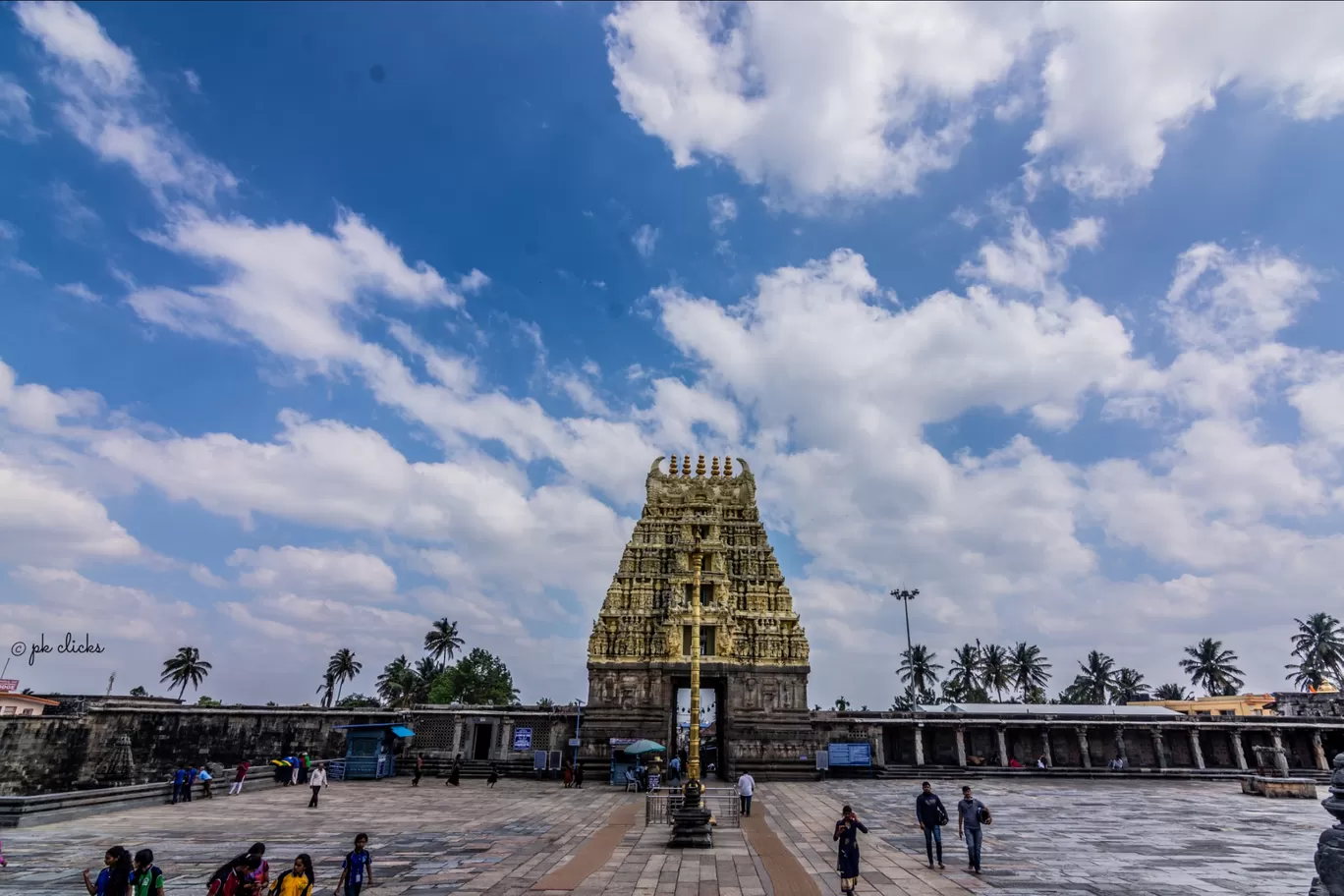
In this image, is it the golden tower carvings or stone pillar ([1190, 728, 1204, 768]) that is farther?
stone pillar ([1190, 728, 1204, 768])

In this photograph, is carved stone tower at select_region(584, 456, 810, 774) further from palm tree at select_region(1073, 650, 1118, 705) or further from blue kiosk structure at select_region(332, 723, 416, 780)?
palm tree at select_region(1073, 650, 1118, 705)

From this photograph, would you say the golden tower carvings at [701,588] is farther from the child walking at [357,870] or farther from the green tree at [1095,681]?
the green tree at [1095,681]

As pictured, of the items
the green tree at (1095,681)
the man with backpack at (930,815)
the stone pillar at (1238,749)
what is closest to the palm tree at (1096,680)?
the green tree at (1095,681)

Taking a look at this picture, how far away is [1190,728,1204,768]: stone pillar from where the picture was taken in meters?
41.4

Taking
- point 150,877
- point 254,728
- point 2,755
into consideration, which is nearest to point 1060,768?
point 150,877

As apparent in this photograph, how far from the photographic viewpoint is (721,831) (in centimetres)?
1942

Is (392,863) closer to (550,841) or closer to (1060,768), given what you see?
(550,841)

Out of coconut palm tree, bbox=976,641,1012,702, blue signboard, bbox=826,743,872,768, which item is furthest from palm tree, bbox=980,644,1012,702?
blue signboard, bbox=826,743,872,768

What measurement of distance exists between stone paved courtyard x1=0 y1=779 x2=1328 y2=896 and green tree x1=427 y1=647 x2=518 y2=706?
3815cm

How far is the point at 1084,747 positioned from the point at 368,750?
40407 millimetres

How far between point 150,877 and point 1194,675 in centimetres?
9324

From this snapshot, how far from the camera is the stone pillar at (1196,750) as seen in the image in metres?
41.4

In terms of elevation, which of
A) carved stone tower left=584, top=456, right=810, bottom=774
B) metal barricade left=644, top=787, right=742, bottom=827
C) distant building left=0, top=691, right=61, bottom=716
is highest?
carved stone tower left=584, top=456, right=810, bottom=774

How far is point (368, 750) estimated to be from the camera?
34594 mm
